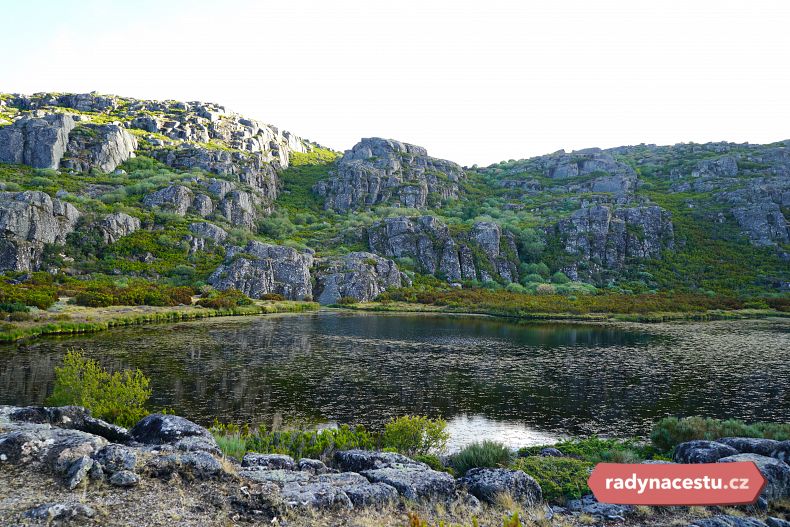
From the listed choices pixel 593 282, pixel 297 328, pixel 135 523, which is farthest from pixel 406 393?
pixel 593 282

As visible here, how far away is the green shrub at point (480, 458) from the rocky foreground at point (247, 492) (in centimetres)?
221

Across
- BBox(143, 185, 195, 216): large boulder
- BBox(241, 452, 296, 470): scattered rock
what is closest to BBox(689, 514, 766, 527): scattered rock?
BBox(241, 452, 296, 470): scattered rock

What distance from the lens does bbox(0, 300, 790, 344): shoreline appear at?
50.3 m

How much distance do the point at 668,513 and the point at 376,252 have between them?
13114 cm

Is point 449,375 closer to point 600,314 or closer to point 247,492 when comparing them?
point 247,492

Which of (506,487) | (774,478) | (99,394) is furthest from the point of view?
(99,394)

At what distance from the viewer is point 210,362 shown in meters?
38.4

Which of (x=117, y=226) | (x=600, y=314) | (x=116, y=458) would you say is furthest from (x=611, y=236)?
(x=116, y=458)

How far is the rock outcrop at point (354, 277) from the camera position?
108 m

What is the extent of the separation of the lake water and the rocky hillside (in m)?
52.8

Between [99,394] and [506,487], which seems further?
[99,394]

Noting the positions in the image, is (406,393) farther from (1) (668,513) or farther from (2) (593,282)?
(2) (593,282)

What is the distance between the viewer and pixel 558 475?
14.1 metres

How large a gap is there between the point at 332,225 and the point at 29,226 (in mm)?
90124
